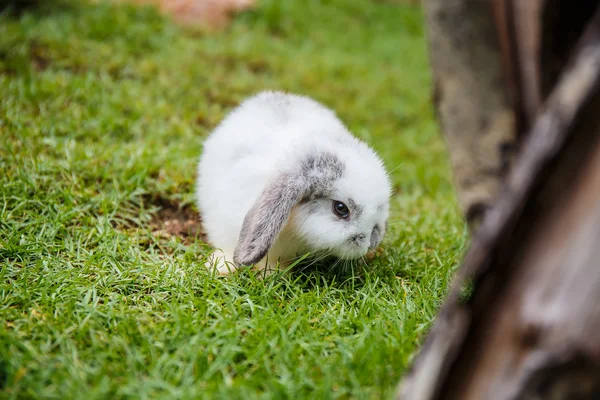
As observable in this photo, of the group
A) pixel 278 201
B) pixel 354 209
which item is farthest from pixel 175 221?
pixel 354 209

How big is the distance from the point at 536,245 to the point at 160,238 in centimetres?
229

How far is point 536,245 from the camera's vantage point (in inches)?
68.4

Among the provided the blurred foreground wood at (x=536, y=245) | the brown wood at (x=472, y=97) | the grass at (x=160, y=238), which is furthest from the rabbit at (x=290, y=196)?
the blurred foreground wood at (x=536, y=245)

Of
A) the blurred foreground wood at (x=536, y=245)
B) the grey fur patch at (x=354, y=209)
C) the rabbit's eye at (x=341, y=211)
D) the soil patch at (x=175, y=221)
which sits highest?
the blurred foreground wood at (x=536, y=245)

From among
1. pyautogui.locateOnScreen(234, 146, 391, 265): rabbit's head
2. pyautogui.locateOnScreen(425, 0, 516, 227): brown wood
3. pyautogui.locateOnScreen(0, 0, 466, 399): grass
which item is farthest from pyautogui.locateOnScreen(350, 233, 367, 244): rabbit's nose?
pyautogui.locateOnScreen(425, 0, 516, 227): brown wood

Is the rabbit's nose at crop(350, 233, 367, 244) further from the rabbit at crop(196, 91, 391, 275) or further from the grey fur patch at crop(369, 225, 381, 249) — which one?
the grey fur patch at crop(369, 225, 381, 249)

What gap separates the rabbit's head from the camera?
2.89m

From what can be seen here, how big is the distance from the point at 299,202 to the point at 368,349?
0.96 metres

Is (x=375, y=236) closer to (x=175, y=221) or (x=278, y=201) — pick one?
(x=278, y=201)

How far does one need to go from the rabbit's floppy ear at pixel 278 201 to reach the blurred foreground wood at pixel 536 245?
41.3 inches

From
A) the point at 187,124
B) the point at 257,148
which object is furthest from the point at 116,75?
the point at 257,148

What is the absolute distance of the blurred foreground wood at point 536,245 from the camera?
1.60 meters

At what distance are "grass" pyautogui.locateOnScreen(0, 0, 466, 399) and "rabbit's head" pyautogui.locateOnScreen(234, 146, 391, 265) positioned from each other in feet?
0.71

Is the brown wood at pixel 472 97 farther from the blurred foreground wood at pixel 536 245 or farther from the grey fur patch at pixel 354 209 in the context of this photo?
the grey fur patch at pixel 354 209
